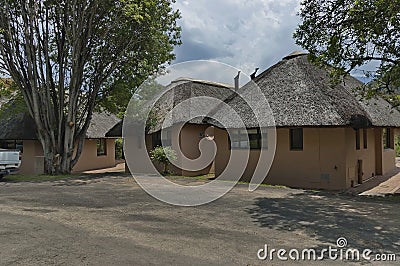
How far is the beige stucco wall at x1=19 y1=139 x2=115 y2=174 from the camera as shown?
20250 mm

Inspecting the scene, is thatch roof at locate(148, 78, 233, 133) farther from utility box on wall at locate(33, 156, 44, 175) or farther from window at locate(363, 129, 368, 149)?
window at locate(363, 129, 368, 149)

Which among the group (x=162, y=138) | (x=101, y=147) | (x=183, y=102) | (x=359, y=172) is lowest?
(x=359, y=172)

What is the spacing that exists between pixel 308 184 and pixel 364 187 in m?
2.21

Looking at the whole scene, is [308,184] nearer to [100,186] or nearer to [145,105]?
[100,186]

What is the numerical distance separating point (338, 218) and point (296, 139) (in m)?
6.91

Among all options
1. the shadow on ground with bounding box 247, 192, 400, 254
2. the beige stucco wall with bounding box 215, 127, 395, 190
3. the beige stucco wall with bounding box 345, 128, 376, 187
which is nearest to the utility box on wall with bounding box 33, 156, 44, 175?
the beige stucco wall with bounding box 215, 127, 395, 190

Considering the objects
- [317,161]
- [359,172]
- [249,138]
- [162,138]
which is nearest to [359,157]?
[359,172]

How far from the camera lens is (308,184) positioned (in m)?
13.3

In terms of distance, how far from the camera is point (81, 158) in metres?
22.4

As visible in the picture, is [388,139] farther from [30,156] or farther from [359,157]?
[30,156]

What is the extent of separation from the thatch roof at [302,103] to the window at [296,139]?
2.85 feet

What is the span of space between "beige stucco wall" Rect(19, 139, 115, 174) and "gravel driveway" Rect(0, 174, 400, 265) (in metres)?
11.4

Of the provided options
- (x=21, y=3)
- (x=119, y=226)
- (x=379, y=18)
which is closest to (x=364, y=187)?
(x=379, y=18)

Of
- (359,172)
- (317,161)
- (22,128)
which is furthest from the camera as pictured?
(22,128)
